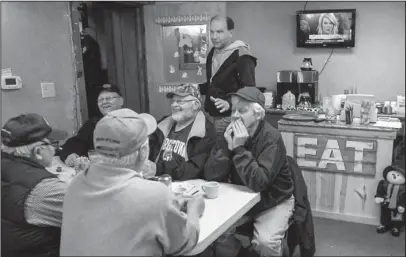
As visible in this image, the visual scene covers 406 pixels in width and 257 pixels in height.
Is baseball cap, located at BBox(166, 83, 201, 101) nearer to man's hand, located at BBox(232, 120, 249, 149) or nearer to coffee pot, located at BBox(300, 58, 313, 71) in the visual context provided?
man's hand, located at BBox(232, 120, 249, 149)

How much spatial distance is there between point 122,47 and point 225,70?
86.6 inches

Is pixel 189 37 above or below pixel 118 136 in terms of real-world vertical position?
above

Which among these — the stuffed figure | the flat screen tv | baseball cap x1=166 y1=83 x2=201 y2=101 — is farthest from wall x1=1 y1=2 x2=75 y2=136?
the stuffed figure

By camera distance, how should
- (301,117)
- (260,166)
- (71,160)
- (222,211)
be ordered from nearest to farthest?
(222,211), (260,166), (71,160), (301,117)

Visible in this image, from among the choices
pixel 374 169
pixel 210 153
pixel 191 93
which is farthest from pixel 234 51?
pixel 374 169

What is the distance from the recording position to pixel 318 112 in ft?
11.8

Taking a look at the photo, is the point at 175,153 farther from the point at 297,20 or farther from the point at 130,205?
the point at 297,20

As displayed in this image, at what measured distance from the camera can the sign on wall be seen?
295cm

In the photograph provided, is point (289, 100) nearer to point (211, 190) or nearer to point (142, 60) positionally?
point (142, 60)

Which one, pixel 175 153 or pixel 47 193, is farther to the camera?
pixel 175 153

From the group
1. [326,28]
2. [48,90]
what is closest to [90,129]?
[48,90]

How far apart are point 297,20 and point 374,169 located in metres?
1.83

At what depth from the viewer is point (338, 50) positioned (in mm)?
4051

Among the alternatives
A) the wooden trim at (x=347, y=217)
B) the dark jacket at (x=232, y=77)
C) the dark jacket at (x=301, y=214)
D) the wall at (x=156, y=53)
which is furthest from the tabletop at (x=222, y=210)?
the wall at (x=156, y=53)
